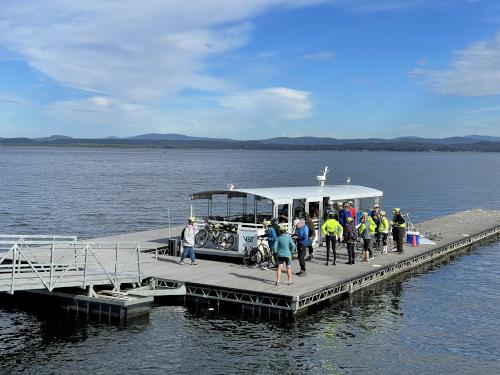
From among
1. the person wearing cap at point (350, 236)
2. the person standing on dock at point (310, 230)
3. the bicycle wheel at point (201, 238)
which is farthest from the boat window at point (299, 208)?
the bicycle wheel at point (201, 238)

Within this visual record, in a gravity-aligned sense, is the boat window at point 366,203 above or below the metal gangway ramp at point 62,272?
above

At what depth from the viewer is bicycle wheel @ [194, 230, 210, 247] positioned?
2159 centimetres

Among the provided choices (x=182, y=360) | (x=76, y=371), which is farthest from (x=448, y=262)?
(x=76, y=371)

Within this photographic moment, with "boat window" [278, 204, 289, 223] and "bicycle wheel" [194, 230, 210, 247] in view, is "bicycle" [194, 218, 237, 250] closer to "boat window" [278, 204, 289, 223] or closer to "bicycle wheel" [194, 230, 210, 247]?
"bicycle wheel" [194, 230, 210, 247]

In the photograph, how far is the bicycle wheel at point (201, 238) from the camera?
70.8 ft

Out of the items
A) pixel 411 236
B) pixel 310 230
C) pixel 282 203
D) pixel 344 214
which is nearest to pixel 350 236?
pixel 310 230

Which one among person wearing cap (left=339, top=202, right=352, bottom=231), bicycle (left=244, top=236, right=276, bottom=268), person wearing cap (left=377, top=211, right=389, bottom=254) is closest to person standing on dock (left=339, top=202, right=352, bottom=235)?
person wearing cap (left=339, top=202, right=352, bottom=231)

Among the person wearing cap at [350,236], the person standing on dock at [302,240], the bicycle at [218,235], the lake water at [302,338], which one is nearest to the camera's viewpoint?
the lake water at [302,338]

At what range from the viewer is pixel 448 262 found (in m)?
26.6

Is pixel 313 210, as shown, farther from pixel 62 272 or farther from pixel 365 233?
pixel 62 272

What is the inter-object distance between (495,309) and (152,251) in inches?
502

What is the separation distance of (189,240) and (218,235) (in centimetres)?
158

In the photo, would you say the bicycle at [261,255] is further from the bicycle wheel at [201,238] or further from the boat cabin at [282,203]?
the bicycle wheel at [201,238]

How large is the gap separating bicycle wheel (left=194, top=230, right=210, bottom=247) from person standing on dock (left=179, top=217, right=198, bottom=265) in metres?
1.30
